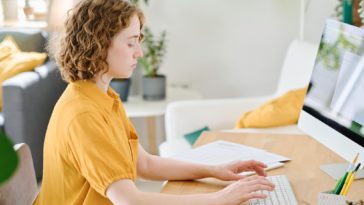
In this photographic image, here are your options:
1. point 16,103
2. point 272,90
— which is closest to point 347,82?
point 16,103

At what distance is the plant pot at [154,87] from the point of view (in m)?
3.02

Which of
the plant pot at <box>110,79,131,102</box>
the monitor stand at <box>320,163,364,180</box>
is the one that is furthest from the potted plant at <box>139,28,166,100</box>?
the monitor stand at <box>320,163,364,180</box>

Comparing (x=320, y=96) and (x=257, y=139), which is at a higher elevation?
(x=320, y=96)

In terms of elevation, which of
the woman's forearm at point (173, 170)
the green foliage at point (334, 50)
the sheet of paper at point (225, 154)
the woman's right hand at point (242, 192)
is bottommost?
the sheet of paper at point (225, 154)

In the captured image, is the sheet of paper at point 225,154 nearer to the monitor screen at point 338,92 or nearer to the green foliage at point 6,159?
the monitor screen at point 338,92

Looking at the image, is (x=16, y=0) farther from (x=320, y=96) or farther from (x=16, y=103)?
(x=320, y=96)

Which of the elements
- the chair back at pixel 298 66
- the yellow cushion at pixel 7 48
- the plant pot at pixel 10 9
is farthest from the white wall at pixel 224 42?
the plant pot at pixel 10 9

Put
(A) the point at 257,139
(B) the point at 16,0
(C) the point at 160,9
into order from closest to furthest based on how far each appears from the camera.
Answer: (A) the point at 257,139 → (C) the point at 160,9 → (B) the point at 16,0

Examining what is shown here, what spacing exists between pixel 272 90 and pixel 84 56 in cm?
230

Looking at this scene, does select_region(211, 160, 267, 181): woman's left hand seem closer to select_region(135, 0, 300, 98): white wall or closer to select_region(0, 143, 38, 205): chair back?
select_region(0, 143, 38, 205): chair back

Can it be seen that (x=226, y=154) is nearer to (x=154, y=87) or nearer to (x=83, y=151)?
(x=83, y=151)

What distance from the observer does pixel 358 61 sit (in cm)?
122

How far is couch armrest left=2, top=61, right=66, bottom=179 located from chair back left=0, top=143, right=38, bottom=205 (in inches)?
58.4

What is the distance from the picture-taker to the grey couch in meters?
2.57
